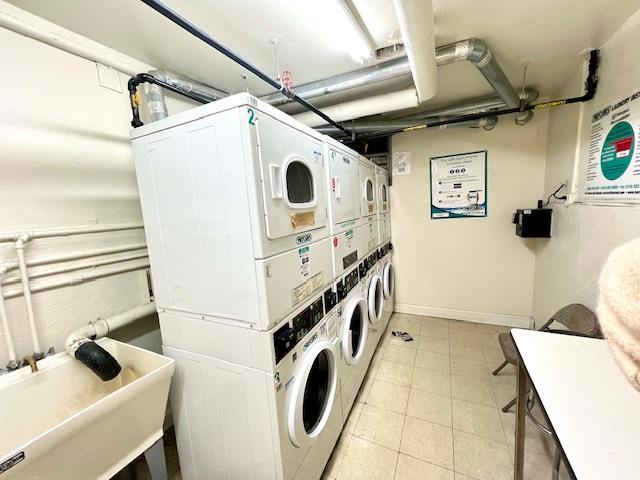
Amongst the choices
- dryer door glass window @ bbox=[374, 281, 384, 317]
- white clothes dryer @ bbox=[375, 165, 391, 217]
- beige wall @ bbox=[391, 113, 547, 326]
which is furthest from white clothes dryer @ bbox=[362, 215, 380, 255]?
beige wall @ bbox=[391, 113, 547, 326]

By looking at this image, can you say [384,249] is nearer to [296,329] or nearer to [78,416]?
[296,329]

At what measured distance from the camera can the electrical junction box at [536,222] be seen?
2.38 m

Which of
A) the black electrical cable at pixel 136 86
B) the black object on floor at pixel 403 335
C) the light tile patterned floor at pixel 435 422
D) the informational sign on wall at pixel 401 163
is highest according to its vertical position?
the black electrical cable at pixel 136 86

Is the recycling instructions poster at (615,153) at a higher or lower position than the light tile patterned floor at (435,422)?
higher

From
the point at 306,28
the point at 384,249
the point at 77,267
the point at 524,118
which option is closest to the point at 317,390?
the point at 77,267

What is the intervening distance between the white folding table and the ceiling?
65.1 inches

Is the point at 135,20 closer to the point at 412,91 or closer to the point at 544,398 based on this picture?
the point at 412,91

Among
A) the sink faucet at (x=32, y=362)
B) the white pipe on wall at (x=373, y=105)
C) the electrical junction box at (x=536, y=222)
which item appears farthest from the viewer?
the electrical junction box at (x=536, y=222)

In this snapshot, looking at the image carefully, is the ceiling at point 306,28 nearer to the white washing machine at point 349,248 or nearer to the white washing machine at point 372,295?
the white washing machine at point 349,248

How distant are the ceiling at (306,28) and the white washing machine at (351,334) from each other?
144 cm

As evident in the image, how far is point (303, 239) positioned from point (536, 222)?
246cm

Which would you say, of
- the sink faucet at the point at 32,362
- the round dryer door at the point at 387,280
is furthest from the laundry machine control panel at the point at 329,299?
the round dryer door at the point at 387,280

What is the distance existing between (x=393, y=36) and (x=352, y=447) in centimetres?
251

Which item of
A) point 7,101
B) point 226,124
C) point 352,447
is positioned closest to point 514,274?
point 352,447
